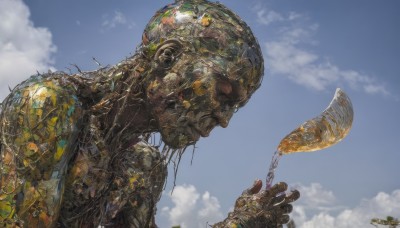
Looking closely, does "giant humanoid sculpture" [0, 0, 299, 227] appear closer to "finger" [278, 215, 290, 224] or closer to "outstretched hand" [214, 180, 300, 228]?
"outstretched hand" [214, 180, 300, 228]

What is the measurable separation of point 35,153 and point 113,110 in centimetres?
55

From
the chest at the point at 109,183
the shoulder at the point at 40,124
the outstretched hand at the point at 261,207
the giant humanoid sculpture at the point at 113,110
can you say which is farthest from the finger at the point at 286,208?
the shoulder at the point at 40,124

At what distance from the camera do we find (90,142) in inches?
103

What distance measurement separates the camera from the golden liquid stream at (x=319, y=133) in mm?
3578

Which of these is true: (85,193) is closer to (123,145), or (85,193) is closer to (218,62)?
(123,145)

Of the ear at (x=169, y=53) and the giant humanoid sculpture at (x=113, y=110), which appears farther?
the ear at (x=169, y=53)

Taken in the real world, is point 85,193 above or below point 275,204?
below

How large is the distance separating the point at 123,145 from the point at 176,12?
798 millimetres

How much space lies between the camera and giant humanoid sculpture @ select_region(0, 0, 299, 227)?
92.3 inches

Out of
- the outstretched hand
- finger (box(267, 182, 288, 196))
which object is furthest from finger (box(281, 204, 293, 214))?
finger (box(267, 182, 288, 196))

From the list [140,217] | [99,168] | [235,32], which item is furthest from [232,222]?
[235,32]

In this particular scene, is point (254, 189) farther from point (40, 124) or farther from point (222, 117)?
point (40, 124)

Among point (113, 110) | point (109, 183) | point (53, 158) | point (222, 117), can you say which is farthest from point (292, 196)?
point (53, 158)

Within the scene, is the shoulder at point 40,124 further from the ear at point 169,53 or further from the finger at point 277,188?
the finger at point 277,188
